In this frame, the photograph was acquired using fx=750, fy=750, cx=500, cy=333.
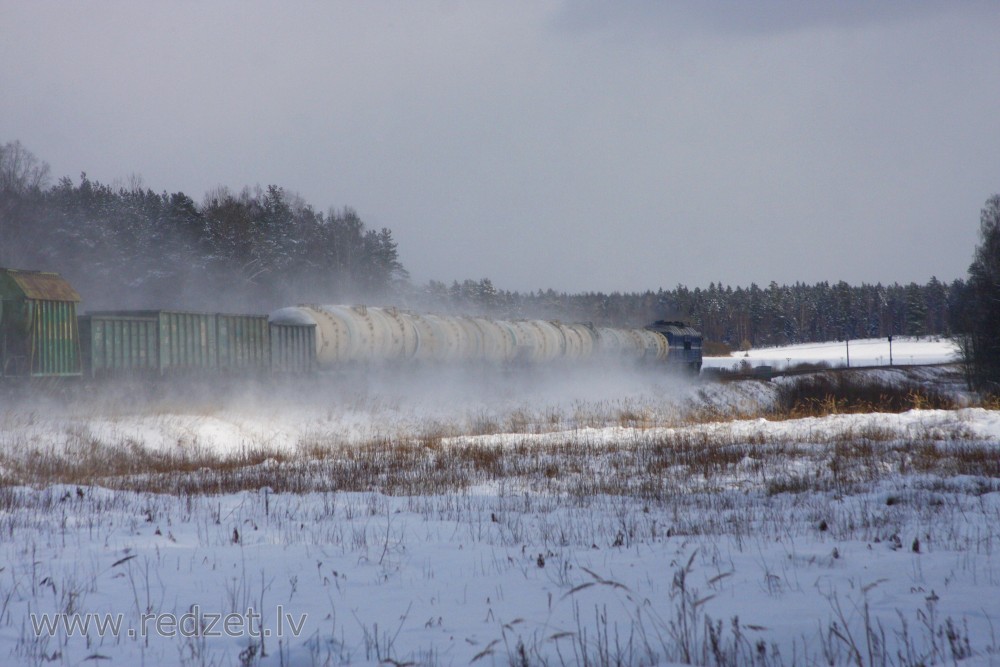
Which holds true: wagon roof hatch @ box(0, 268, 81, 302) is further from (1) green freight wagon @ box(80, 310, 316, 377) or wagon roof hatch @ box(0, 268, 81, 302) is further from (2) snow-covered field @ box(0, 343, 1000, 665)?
(2) snow-covered field @ box(0, 343, 1000, 665)

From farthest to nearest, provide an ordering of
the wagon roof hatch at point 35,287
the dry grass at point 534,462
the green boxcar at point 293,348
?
1. the green boxcar at point 293,348
2. the wagon roof hatch at point 35,287
3. the dry grass at point 534,462

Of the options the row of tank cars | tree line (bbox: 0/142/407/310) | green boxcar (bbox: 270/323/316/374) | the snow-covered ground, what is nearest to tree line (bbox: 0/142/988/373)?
tree line (bbox: 0/142/407/310)

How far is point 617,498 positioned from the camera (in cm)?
933

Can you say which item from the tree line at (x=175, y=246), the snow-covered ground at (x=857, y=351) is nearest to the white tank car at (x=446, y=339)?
the tree line at (x=175, y=246)

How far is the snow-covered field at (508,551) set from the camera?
4.10 metres

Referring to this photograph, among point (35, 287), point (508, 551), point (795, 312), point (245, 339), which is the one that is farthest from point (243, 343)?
point (795, 312)

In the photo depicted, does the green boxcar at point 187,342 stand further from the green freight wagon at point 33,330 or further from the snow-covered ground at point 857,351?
the snow-covered ground at point 857,351

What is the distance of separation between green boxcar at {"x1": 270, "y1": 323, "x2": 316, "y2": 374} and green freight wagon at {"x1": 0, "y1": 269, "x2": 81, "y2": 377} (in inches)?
250

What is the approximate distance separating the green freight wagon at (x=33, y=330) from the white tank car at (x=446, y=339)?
7.56 metres

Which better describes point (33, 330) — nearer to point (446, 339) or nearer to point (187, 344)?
point (187, 344)

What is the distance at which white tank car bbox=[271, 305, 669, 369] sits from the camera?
2533cm

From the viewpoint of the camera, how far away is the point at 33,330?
1712cm

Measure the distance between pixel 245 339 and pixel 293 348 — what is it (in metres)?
1.70

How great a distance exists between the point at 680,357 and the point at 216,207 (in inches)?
1412
